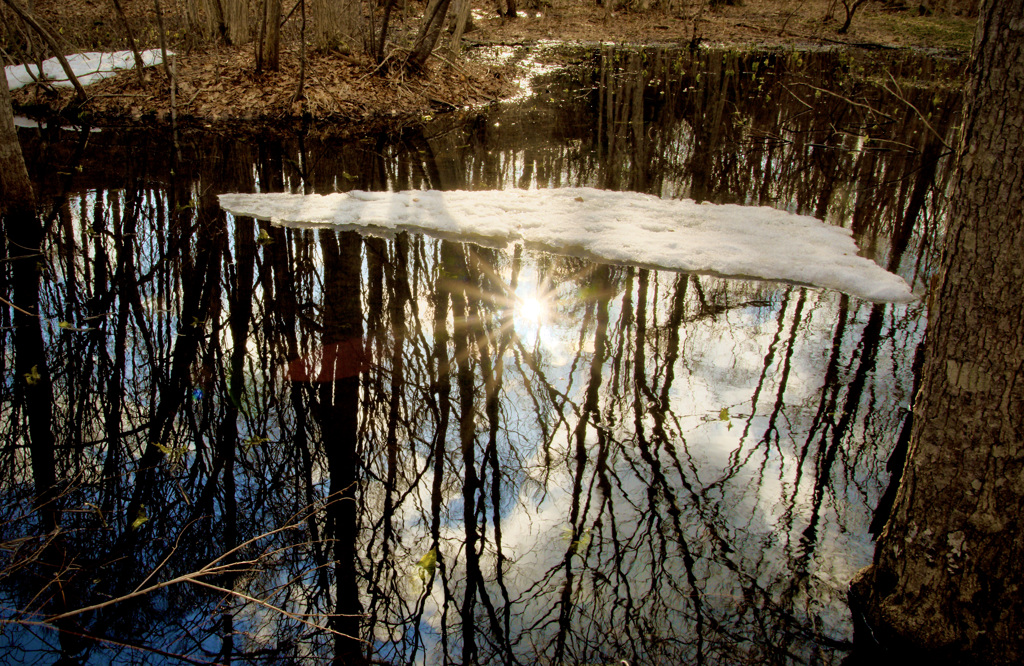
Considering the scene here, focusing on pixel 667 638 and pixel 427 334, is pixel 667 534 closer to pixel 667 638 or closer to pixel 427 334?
pixel 667 638

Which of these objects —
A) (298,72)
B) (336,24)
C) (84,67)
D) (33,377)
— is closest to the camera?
(33,377)

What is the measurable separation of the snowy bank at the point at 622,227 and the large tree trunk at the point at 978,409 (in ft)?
11.1

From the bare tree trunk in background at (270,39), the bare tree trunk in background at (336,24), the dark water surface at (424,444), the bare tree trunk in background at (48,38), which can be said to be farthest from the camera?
the bare tree trunk in background at (336,24)

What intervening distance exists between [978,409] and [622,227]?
4698 millimetres

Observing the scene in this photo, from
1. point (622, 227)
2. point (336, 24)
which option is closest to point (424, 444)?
point (622, 227)

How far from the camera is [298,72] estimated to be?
480 inches

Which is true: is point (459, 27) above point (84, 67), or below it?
above

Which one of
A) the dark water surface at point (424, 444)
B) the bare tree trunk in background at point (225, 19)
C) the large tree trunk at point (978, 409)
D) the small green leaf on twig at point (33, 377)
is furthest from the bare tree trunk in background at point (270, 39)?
the large tree trunk at point (978, 409)

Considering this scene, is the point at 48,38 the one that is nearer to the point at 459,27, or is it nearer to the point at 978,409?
the point at 459,27

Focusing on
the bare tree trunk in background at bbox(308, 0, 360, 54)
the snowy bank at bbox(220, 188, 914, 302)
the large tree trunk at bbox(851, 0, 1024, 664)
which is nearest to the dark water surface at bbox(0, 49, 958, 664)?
the snowy bank at bbox(220, 188, 914, 302)

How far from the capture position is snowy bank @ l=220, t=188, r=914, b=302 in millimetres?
5641

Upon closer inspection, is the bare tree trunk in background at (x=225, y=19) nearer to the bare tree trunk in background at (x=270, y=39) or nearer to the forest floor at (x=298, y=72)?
the forest floor at (x=298, y=72)

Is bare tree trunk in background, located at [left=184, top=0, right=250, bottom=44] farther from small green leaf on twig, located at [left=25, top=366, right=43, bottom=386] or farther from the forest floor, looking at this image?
small green leaf on twig, located at [left=25, top=366, right=43, bottom=386]

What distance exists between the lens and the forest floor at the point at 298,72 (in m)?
11.4
